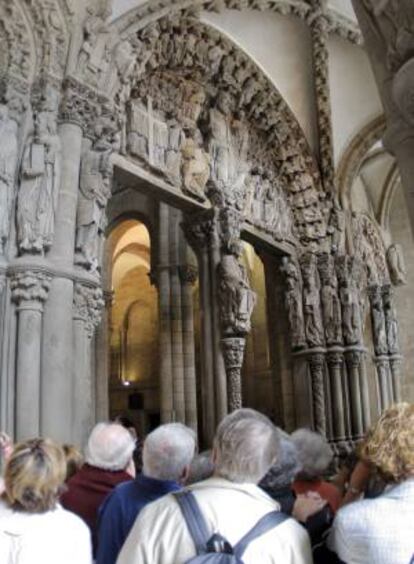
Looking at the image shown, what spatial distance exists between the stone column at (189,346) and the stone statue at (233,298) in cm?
222

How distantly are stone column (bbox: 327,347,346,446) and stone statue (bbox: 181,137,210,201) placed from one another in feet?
12.5

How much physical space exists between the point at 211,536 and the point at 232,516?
0.25 feet

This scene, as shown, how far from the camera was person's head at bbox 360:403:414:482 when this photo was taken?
1652 millimetres

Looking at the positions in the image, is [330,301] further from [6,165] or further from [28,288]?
[6,165]

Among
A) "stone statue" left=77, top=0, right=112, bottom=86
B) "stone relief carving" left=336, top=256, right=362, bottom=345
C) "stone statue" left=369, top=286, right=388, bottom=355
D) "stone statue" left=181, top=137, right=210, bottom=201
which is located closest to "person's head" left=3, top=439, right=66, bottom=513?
"stone statue" left=77, top=0, right=112, bottom=86

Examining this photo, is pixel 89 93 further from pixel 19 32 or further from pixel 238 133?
pixel 238 133

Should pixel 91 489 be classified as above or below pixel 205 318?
below

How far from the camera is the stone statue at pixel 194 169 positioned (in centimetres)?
926

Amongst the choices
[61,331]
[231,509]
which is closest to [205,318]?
[61,331]

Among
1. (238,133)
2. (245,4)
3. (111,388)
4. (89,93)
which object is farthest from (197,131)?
(111,388)

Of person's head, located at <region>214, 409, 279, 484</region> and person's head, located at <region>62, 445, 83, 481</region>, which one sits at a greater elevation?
person's head, located at <region>214, 409, 279, 484</region>

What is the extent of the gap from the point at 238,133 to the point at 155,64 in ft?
7.91

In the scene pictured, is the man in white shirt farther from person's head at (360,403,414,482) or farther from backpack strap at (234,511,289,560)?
person's head at (360,403,414,482)

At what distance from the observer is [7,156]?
6062 millimetres
